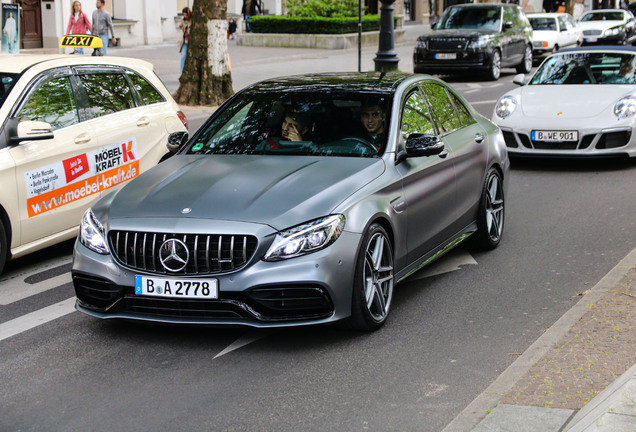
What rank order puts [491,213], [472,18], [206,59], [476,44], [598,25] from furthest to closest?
[598,25]
[472,18]
[476,44]
[206,59]
[491,213]

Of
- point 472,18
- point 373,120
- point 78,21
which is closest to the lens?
point 373,120

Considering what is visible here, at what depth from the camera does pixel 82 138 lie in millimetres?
8148

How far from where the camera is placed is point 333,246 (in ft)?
18.1

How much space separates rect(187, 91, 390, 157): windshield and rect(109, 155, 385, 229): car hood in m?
0.17

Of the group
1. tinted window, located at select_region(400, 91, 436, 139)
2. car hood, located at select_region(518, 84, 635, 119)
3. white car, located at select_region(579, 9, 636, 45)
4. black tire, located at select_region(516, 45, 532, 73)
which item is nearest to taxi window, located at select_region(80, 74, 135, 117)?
tinted window, located at select_region(400, 91, 436, 139)

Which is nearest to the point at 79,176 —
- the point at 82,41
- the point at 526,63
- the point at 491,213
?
the point at 491,213

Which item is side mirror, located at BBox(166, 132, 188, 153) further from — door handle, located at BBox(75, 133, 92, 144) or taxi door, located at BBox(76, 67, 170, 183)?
taxi door, located at BBox(76, 67, 170, 183)

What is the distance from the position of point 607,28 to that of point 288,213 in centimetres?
3311

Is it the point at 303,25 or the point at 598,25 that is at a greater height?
the point at 303,25

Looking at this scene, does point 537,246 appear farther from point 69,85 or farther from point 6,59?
point 6,59

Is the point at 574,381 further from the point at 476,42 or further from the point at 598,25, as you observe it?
the point at 598,25

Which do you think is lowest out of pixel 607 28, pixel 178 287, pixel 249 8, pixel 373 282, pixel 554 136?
pixel 373 282

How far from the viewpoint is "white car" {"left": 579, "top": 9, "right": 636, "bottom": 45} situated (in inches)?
1411

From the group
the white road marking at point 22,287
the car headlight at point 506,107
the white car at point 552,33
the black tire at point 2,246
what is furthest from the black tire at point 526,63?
the black tire at point 2,246
